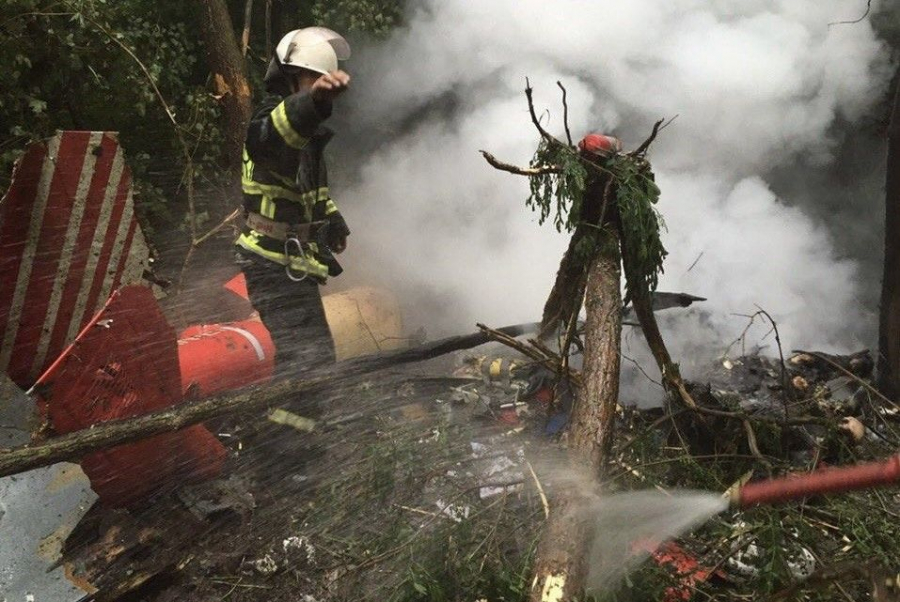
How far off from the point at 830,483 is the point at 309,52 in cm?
303

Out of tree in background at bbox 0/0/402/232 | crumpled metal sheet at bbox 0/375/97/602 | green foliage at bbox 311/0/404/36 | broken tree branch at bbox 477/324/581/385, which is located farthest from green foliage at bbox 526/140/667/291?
green foliage at bbox 311/0/404/36

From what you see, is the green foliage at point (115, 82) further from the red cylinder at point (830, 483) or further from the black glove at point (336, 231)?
the red cylinder at point (830, 483)

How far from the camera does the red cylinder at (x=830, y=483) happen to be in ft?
4.76

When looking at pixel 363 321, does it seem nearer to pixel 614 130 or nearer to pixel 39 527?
pixel 39 527

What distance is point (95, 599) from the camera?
245 centimetres

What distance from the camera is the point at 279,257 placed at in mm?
3527

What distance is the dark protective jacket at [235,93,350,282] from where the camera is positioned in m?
3.24

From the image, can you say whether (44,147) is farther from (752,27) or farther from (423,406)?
(752,27)

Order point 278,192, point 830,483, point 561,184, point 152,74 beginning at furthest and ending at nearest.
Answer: point 152,74 → point 278,192 → point 561,184 → point 830,483

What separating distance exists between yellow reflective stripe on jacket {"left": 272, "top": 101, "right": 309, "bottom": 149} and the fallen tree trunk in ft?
3.90

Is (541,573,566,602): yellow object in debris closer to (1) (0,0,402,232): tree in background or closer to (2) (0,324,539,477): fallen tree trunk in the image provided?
(2) (0,324,539,477): fallen tree trunk

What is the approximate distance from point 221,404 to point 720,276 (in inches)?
185

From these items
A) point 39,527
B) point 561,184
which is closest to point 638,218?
point 561,184

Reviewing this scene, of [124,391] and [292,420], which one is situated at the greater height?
[124,391]
